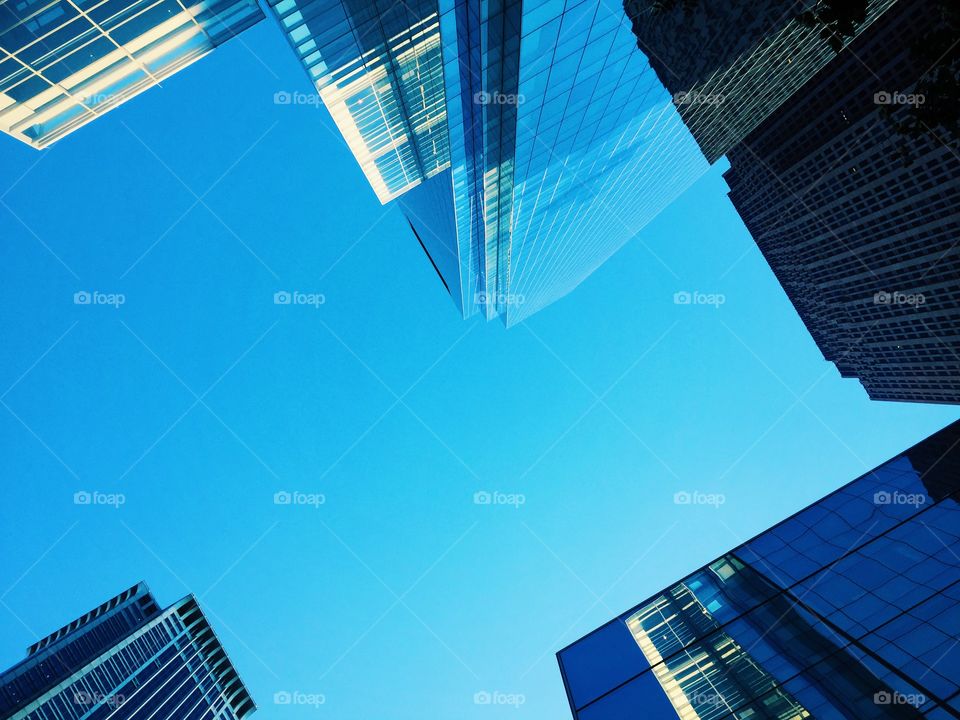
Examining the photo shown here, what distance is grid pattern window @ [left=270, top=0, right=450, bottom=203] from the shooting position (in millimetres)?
24734

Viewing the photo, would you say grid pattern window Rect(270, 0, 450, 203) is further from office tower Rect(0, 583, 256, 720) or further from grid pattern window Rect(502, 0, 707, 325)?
office tower Rect(0, 583, 256, 720)

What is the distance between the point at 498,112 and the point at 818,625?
24018mm

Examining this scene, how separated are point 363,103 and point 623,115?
1620 cm

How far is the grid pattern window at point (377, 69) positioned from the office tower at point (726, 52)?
32.6ft

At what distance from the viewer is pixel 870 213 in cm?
8006

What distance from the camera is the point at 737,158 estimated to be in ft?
368

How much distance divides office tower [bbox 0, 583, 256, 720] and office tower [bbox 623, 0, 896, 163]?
A: 100 metres

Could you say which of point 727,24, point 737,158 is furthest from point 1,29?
point 737,158

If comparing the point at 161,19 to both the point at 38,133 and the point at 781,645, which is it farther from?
the point at 781,645

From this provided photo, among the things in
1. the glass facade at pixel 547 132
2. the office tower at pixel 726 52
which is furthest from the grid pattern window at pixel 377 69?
the office tower at pixel 726 52

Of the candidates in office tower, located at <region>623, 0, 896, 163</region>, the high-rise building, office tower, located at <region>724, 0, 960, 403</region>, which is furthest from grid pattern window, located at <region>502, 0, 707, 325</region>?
office tower, located at <region>724, 0, 960, 403</region>

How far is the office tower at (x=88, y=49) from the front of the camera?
659 inches

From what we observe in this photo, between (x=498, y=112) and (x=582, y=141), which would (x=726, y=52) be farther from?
(x=498, y=112)

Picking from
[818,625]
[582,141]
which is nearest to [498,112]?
[582,141]
